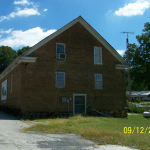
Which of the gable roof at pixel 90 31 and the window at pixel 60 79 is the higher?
the gable roof at pixel 90 31

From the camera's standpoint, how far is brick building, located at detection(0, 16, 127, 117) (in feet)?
57.6

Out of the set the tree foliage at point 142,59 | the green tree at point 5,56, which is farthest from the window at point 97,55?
the green tree at point 5,56

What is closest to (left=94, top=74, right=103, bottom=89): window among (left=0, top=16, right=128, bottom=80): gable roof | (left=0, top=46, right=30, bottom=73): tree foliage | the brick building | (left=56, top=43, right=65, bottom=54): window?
the brick building

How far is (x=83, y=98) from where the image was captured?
19812 millimetres

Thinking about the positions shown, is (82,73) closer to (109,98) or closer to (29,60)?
(109,98)

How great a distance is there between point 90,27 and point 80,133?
43.6 ft

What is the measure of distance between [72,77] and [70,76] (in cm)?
23

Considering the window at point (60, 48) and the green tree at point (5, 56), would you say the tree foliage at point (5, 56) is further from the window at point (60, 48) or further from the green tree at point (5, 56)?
the window at point (60, 48)

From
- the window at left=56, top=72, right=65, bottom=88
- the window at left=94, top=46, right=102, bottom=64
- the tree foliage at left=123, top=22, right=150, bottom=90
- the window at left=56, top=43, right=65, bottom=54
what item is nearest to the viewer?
the window at left=56, top=72, right=65, bottom=88

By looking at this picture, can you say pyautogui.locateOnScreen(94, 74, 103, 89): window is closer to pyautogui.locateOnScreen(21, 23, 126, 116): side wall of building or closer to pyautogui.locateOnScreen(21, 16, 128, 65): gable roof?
pyautogui.locateOnScreen(21, 23, 126, 116): side wall of building

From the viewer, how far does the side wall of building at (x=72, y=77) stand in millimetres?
17547

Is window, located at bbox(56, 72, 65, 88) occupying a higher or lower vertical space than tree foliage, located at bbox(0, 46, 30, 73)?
lower

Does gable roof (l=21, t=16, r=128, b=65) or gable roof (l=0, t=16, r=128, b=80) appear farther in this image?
gable roof (l=21, t=16, r=128, b=65)

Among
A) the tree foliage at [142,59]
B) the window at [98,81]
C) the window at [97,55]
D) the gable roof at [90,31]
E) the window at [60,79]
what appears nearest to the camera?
the gable roof at [90,31]
